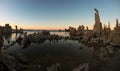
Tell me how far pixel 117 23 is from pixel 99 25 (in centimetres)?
2507

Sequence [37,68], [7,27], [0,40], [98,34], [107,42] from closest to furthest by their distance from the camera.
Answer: [0,40]
[37,68]
[107,42]
[98,34]
[7,27]

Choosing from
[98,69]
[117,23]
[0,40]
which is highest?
[117,23]

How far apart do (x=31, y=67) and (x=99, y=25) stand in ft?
242

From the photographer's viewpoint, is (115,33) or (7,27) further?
(7,27)

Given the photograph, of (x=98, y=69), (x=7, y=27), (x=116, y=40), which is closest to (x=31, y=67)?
(x=98, y=69)

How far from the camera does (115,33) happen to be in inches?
2483

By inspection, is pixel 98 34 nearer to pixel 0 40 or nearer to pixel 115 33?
pixel 115 33

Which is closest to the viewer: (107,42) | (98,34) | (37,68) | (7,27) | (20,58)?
(37,68)

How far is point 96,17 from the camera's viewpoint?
94562 millimetres

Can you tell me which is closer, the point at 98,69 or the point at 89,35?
the point at 98,69

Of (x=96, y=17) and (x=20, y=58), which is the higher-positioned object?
(x=96, y=17)

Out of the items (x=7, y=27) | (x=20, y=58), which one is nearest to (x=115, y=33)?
(x=20, y=58)

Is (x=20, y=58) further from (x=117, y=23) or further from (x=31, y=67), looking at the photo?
(x=117, y=23)

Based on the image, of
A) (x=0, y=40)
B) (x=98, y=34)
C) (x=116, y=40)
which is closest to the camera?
(x=0, y=40)
